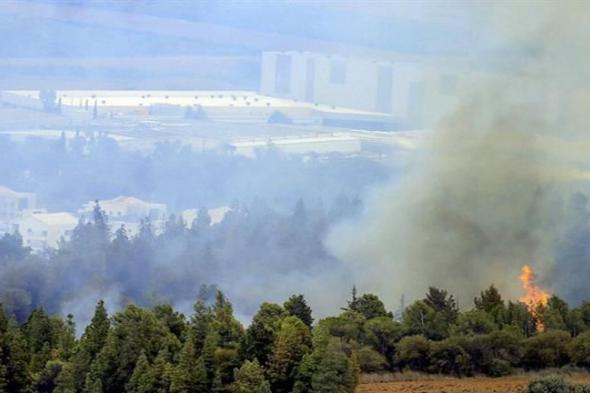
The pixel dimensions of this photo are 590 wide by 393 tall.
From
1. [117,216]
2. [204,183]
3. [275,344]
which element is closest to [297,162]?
[204,183]

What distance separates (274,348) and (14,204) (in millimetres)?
15061

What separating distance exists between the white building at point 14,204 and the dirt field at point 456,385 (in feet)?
46.9

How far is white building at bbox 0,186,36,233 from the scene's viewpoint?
28000mm

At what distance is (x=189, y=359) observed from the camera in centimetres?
1367

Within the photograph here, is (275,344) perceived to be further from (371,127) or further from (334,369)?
(371,127)

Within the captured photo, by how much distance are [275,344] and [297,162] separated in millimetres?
16020

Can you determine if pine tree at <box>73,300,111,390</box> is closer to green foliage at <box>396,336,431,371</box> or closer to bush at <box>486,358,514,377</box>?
green foliage at <box>396,336,431,371</box>

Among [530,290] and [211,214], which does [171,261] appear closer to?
[211,214]

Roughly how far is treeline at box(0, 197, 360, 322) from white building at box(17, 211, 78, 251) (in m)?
0.63

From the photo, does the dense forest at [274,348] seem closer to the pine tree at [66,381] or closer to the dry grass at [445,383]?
the pine tree at [66,381]

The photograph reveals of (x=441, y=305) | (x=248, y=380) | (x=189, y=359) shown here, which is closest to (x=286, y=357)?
(x=248, y=380)

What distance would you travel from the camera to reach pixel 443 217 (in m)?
22.1

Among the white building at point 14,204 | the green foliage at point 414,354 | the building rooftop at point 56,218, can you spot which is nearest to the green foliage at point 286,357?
the green foliage at point 414,354

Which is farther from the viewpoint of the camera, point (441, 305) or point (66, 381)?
point (441, 305)
